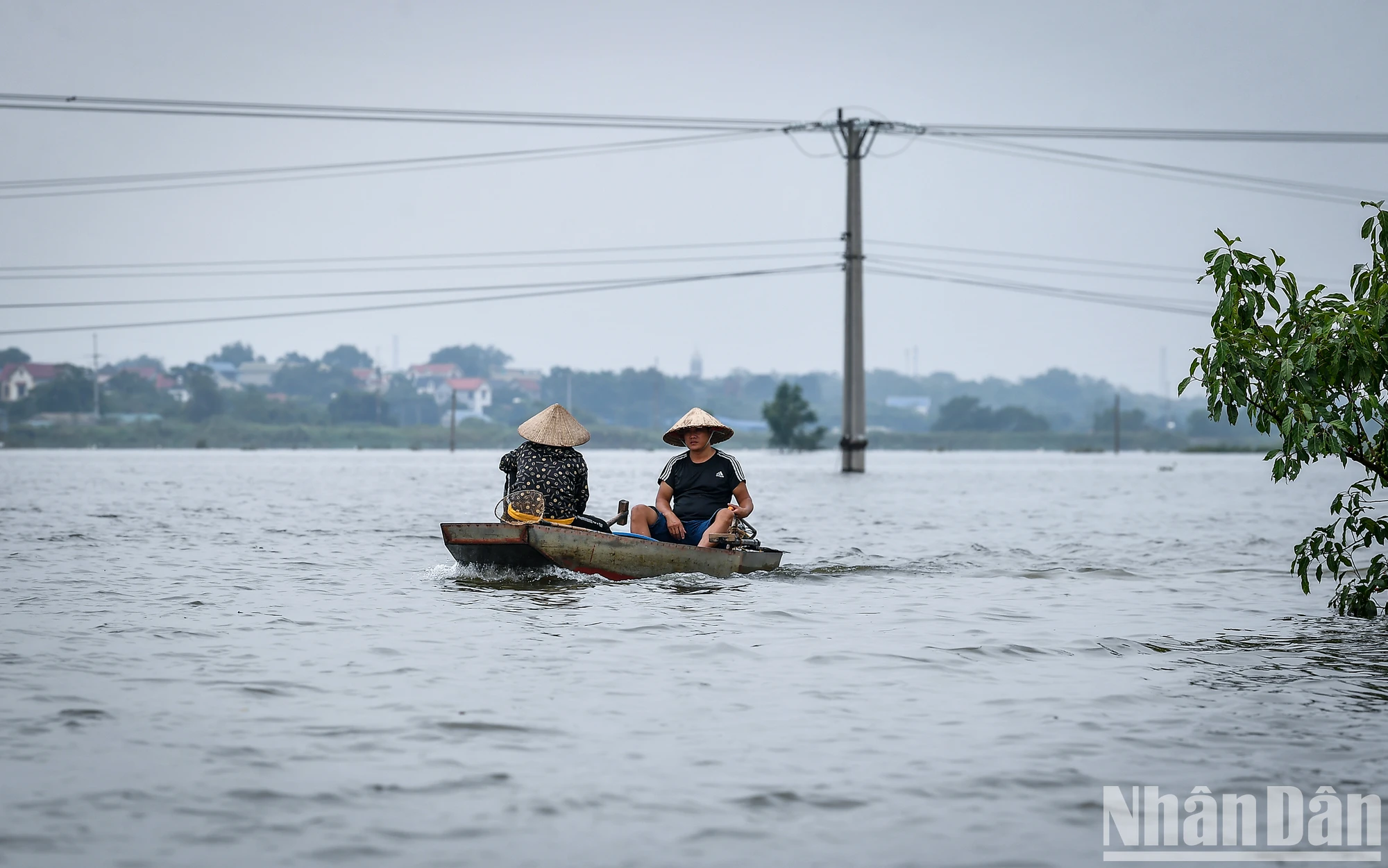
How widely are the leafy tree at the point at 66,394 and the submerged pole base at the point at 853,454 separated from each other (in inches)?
4699

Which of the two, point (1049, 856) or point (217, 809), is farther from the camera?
point (217, 809)

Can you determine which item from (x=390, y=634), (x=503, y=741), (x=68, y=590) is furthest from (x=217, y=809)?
(x=68, y=590)

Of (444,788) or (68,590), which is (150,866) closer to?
(444,788)

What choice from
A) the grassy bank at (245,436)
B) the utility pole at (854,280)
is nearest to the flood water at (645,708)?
the utility pole at (854,280)

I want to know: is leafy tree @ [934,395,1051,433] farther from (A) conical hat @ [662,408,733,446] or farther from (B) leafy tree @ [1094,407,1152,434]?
(A) conical hat @ [662,408,733,446]

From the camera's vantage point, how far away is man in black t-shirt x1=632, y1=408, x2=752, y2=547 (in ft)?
46.2

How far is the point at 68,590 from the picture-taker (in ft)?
42.3

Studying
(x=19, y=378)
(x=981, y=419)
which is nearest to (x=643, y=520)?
(x=19, y=378)

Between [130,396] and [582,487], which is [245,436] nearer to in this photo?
[130,396]

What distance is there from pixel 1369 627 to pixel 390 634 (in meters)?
7.86

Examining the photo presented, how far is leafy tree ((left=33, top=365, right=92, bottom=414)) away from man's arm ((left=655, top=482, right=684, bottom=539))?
144 meters

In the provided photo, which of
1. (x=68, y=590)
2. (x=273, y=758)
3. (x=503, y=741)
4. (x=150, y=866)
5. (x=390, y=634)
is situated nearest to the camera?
(x=150, y=866)

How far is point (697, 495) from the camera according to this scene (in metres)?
14.4

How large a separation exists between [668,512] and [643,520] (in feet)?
0.97
